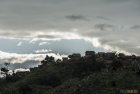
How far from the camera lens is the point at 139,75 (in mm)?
185500

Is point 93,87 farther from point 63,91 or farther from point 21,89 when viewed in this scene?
point 21,89

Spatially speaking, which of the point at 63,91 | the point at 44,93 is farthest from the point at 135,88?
the point at 44,93

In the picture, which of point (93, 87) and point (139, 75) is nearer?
point (93, 87)

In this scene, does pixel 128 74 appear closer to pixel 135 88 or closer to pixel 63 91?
pixel 135 88

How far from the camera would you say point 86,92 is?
6535 inches

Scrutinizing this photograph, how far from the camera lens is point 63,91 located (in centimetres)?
17800

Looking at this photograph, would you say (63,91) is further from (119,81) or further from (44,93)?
(119,81)

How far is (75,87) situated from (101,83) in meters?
12.1

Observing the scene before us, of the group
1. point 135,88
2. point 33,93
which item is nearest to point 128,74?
point 135,88

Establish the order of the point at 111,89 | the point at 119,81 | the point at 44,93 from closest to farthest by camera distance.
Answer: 1. the point at 111,89
2. the point at 119,81
3. the point at 44,93

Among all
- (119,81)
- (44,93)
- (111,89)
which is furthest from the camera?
(44,93)

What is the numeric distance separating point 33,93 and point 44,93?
9.29 m

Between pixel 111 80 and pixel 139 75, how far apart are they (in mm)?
16661

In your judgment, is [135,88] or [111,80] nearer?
[135,88]
